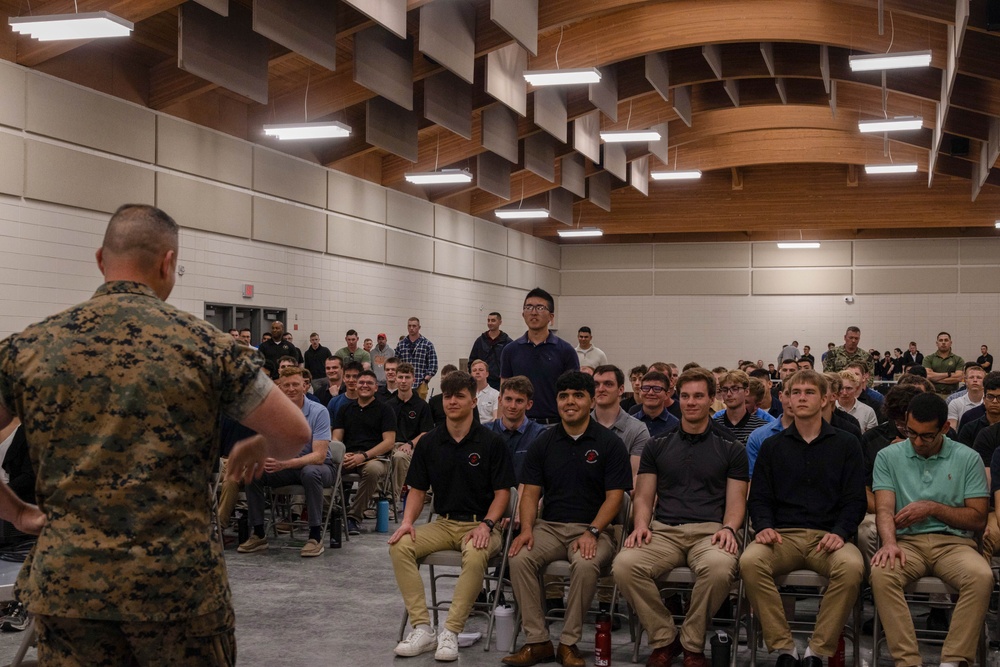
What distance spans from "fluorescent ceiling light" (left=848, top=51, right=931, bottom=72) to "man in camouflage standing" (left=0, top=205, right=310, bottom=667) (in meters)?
10.4

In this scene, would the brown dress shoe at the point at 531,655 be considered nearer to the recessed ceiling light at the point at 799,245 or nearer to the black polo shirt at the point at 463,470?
the black polo shirt at the point at 463,470

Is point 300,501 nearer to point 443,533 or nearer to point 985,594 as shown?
point 443,533

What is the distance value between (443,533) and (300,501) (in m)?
3.79

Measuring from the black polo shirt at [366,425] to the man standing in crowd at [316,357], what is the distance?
18.5 ft

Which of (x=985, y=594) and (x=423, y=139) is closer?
(x=985, y=594)

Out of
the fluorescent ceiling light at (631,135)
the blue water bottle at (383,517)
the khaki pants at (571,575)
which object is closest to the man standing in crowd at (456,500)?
the khaki pants at (571,575)

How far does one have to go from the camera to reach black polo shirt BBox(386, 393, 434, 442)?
9.28 meters

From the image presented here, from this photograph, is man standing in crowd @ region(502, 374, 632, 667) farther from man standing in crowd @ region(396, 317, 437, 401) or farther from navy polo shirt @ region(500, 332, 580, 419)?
man standing in crowd @ region(396, 317, 437, 401)

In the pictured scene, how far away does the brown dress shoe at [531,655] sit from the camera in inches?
189

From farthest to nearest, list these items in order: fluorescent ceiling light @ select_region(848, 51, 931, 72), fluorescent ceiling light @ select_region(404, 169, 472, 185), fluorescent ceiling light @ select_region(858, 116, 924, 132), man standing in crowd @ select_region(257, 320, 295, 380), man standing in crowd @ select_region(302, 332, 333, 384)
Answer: fluorescent ceiling light @ select_region(404, 169, 472, 185) → man standing in crowd @ select_region(302, 332, 333, 384) → fluorescent ceiling light @ select_region(858, 116, 924, 132) → man standing in crowd @ select_region(257, 320, 295, 380) → fluorescent ceiling light @ select_region(848, 51, 931, 72)

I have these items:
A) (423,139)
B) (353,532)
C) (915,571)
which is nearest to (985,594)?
(915,571)

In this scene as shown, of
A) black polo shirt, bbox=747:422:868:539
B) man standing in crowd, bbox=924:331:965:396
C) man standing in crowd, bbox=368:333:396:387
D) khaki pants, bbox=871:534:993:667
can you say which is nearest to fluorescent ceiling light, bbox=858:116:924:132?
man standing in crowd, bbox=924:331:965:396

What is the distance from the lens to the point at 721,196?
23391 mm

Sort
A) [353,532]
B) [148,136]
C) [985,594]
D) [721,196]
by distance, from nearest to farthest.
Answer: [985,594], [353,532], [148,136], [721,196]
